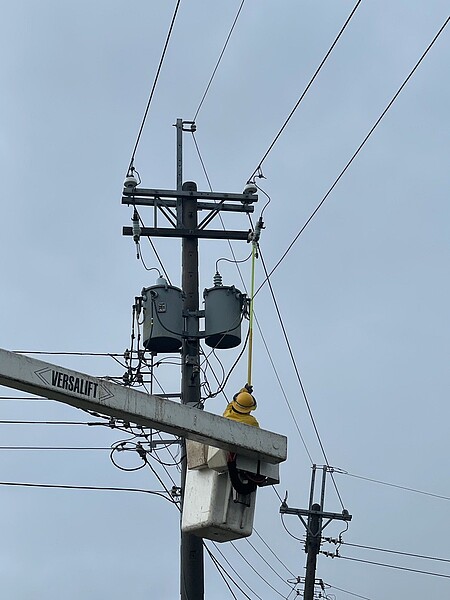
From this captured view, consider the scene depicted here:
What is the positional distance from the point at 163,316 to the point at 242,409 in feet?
16.4

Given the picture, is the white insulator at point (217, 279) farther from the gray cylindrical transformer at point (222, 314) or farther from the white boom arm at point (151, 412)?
the white boom arm at point (151, 412)

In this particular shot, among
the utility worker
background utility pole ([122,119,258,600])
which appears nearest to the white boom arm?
the utility worker

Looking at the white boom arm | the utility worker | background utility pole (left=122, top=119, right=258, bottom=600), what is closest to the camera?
the white boom arm

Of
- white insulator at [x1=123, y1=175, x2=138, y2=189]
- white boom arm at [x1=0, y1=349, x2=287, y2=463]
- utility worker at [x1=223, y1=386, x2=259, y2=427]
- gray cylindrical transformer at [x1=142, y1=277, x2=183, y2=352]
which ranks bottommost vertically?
white boom arm at [x1=0, y1=349, x2=287, y2=463]

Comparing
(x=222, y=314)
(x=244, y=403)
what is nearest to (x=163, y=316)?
(x=222, y=314)

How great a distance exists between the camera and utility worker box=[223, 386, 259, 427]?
9.10 meters

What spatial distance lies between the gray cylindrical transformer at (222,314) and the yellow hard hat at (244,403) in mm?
4982

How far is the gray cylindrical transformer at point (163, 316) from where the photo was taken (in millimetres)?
14031

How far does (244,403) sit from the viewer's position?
9172mm

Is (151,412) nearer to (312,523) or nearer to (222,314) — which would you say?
(222,314)

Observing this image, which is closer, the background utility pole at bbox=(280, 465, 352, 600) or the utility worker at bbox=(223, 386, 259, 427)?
the utility worker at bbox=(223, 386, 259, 427)

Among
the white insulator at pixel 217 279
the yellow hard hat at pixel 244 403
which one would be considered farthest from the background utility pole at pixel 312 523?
the yellow hard hat at pixel 244 403

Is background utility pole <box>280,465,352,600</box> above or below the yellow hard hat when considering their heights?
above

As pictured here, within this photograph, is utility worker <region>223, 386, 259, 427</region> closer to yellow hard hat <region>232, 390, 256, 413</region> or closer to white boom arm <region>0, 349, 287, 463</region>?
yellow hard hat <region>232, 390, 256, 413</region>
